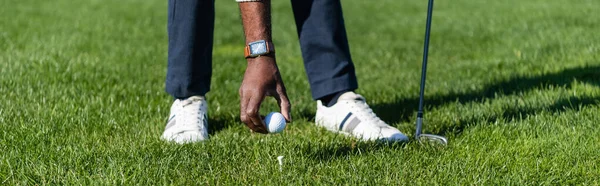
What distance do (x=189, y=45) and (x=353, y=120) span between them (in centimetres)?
97

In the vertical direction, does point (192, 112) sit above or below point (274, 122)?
below

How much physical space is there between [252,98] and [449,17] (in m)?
9.55

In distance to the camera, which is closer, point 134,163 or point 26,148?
point 134,163

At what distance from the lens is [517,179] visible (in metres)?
3.07

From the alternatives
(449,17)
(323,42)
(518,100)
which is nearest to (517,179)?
(323,42)

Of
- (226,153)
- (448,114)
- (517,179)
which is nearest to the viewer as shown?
(517,179)

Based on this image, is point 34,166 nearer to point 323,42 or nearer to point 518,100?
point 323,42

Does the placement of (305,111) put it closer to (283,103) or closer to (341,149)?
(341,149)

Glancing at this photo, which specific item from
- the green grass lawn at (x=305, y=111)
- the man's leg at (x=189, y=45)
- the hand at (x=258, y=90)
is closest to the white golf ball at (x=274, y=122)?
the hand at (x=258, y=90)

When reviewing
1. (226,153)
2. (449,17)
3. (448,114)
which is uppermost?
(226,153)

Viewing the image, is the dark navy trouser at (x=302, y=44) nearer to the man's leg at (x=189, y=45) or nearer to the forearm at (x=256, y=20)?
the man's leg at (x=189, y=45)

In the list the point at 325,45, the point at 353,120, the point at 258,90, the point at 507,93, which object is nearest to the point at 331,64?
the point at 325,45

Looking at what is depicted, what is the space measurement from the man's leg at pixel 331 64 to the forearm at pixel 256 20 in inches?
42.3

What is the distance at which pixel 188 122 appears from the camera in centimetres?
402
